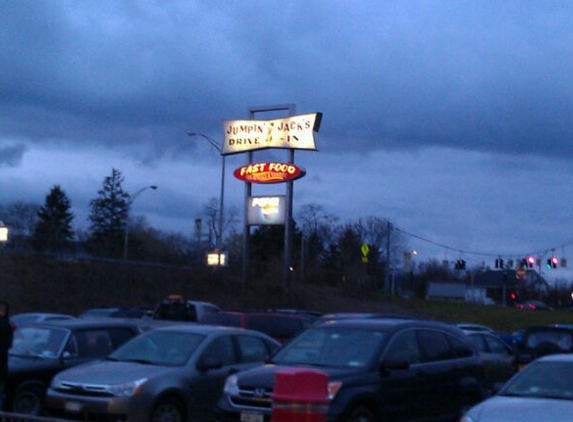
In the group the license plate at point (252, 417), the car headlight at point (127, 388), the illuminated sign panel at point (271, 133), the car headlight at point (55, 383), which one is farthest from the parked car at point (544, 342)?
the illuminated sign panel at point (271, 133)

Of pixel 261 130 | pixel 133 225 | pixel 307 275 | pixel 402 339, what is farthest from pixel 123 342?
pixel 133 225

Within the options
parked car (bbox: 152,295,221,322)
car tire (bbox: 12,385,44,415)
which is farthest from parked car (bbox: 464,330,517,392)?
parked car (bbox: 152,295,221,322)

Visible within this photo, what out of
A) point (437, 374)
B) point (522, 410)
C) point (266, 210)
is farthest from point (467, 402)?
point (266, 210)

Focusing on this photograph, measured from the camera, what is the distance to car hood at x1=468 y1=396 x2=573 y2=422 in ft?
31.1

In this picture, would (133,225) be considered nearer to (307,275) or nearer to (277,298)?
(307,275)

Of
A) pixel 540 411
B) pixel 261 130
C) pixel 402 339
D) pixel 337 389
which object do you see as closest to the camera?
pixel 540 411

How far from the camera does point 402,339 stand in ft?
41.7

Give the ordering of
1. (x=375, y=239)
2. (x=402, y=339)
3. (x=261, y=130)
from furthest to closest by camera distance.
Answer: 1. (x=375, y=239)
2. (x=261, y=130)
3. (x=402, y=339)

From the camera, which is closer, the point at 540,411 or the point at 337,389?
the point at 540,411

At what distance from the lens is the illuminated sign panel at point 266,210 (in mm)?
44906

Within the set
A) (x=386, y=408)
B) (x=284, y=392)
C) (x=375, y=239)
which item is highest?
(x=375, y=239)

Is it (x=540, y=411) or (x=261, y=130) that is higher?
(x=261, y=130)

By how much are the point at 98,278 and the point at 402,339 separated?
38577 mm

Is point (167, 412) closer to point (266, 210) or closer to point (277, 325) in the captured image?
point (277, 325)
